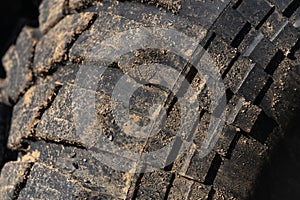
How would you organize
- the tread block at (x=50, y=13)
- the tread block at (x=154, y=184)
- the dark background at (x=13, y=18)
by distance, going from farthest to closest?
1. the dark background at (x=13, y=18)
2. the tread block at (x=50, y=13)
3. the tread block at (x=154, y=184)

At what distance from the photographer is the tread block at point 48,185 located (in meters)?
1.17

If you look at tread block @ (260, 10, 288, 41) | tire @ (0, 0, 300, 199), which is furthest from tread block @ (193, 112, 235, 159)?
tread block @ (260, 10, 288, 41)

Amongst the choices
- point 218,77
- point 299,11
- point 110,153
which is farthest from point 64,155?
point 299,11

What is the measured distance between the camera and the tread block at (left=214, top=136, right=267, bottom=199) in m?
1.17

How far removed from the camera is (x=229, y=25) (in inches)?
46.1

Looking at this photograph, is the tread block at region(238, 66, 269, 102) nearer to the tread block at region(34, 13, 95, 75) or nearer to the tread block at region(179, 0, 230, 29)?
the tread block at region(179, 0, 230, 29)

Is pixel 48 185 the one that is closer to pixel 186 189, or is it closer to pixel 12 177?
pixel 12 177

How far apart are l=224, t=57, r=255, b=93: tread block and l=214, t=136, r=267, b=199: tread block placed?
0.11m

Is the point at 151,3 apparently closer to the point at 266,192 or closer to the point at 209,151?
the point at 209,151

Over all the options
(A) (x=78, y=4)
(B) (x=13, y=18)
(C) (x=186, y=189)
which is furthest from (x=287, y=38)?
(B) (x=13, y=18)

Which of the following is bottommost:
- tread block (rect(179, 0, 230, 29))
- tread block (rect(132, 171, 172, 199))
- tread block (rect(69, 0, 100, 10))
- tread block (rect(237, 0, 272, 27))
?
tread block (rect(132, 171, 172, 199))

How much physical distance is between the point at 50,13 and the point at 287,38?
59cm

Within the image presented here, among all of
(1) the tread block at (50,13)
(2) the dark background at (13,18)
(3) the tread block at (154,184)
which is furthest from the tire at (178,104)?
(2) the dark background at (13,18)

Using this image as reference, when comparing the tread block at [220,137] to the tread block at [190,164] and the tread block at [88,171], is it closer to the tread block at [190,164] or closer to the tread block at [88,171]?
the tread block at [190,164]
